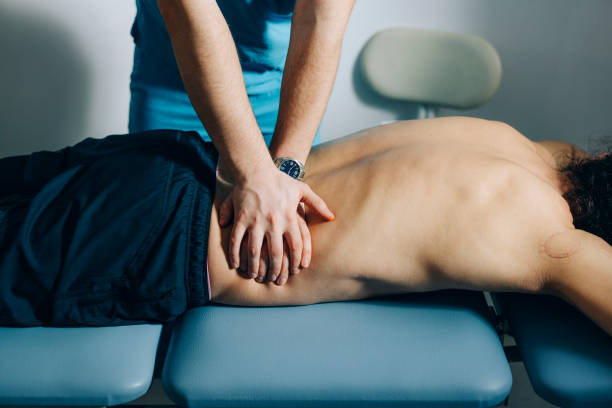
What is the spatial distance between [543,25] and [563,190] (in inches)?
46.1

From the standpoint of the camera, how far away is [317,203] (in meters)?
0.86

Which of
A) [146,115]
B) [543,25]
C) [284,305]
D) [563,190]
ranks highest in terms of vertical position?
[543,25]

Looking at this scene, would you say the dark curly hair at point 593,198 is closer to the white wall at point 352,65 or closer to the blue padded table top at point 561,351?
the blue padded table top at point 561,351

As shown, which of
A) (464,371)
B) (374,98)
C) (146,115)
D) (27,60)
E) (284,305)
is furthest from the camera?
(374,98)

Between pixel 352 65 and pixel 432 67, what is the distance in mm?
Answer: 371

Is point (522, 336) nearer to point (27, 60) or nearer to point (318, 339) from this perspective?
point (318, 339)

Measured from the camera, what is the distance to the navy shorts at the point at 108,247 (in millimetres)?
825

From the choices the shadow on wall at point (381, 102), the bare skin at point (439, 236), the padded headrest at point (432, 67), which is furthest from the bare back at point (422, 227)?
the shadow on wall at point (381, 102)

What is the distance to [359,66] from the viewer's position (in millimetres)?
1886

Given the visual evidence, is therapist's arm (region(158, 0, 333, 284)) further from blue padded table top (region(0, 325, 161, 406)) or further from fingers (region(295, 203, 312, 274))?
blue padded table top (region(0, 325, 161, 406))

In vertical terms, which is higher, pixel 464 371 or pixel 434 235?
pixel 434 235

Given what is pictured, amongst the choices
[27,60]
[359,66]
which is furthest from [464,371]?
[27,60]

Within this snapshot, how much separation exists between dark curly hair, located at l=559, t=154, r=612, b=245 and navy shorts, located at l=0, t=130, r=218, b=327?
2.20 feet

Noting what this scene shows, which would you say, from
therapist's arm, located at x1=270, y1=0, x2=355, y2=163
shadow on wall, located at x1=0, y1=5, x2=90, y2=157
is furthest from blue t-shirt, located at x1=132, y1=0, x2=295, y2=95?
shadow on wall, located at x1=0, y1=5, x2=90, y2=157
